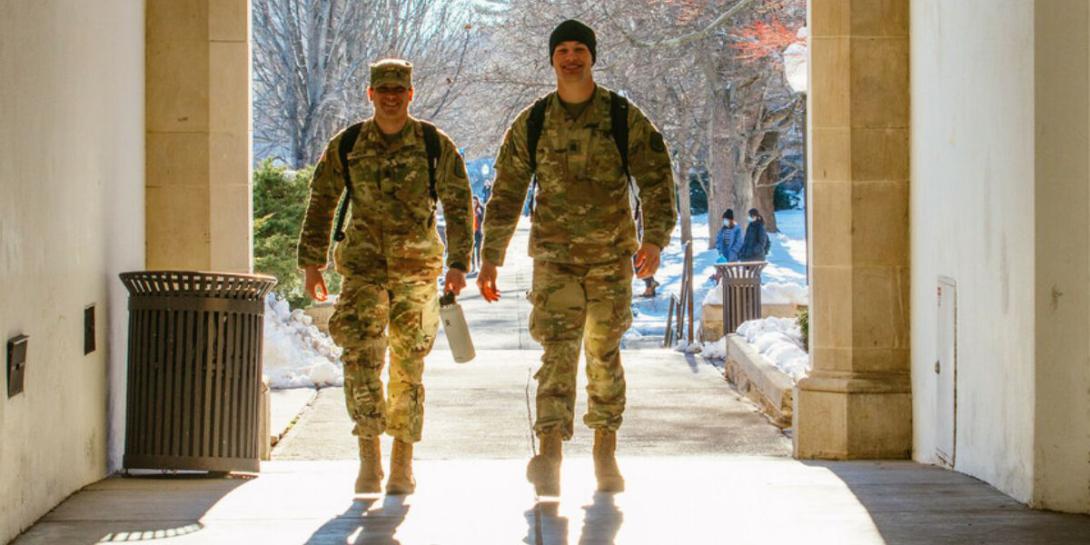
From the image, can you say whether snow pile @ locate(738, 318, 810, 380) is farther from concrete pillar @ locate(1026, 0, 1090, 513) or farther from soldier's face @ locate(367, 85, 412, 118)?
soldier's face @ locate(367, 85, 412, 118)

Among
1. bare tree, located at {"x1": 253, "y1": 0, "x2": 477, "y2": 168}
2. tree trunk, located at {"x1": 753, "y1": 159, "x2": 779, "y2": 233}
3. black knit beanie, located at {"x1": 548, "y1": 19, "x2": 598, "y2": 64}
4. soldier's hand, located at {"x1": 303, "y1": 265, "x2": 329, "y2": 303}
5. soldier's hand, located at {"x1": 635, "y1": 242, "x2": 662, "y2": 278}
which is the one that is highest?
bare tree, located at {"x1": 253, "y1": 0, "x2": 477, "y2": 168}

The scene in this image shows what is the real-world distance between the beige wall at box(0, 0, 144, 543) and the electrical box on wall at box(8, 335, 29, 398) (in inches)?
1.8

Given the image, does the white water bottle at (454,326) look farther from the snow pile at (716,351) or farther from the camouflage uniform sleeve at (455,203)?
the snow pile at (716,351)

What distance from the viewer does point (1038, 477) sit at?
6.79 metres

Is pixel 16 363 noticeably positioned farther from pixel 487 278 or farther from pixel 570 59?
pixel 570 59

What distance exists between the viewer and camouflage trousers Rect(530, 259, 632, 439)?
23.5 ft

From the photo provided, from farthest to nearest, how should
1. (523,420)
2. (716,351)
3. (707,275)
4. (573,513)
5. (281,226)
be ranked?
(707,275) → (281,226) → (716,351) → (523,420) → (573,513)

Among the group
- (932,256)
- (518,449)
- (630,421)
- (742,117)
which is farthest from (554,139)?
(742,117)

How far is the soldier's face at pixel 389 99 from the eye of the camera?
24.0 feet

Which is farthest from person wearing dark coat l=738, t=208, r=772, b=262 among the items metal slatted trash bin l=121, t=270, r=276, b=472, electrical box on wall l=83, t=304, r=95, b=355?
electrical box on wall l=83, t=304, r=95, b=355

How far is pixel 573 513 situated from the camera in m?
6.71

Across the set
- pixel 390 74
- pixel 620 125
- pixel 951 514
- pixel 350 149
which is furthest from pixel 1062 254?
pixel 350 149

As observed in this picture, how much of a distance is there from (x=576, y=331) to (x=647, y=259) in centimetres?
43

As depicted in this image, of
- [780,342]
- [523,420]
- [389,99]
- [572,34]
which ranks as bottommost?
[523,420]
